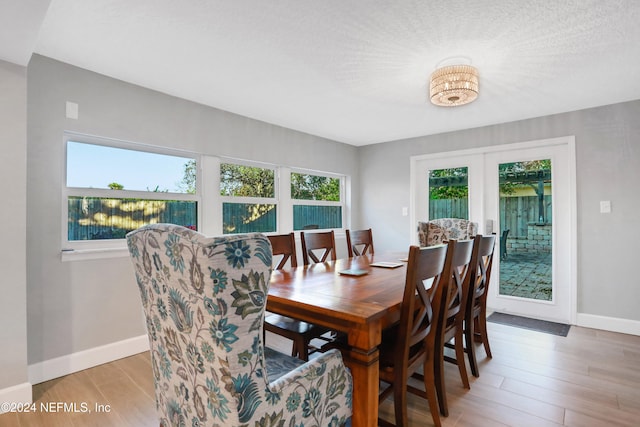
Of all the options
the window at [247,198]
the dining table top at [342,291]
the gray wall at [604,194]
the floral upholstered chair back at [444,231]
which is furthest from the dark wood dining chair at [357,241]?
the gray wall at [604,194]

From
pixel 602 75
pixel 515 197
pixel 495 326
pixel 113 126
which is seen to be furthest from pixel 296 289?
pixel 515 197

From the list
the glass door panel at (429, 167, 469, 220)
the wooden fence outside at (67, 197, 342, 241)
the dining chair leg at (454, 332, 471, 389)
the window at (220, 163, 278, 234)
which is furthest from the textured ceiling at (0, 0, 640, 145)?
the dining chair leg at (454, 332, 471, 389)

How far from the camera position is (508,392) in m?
2.04

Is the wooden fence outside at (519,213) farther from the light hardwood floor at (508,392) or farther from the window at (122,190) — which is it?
the window at (122,190)

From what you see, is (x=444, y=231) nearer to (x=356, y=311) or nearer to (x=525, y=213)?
(x=525, y=213)

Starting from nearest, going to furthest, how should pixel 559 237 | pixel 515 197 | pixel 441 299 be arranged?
pixel 441 299
pixel 559 237
pixel 515 197

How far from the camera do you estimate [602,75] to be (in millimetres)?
2502

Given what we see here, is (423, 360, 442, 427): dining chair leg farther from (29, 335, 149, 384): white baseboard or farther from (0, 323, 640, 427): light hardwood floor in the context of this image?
(29, 335, 149, 384): white baseboard

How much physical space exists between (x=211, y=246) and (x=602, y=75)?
3.19m

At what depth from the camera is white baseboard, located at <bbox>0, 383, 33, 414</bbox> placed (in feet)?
6.18

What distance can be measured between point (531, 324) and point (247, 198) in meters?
3.31

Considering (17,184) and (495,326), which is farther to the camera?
(495,326)

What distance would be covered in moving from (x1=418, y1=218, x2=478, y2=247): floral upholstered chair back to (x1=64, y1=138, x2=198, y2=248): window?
7.66 ft

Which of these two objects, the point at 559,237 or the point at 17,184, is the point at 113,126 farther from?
the point at 559,237
